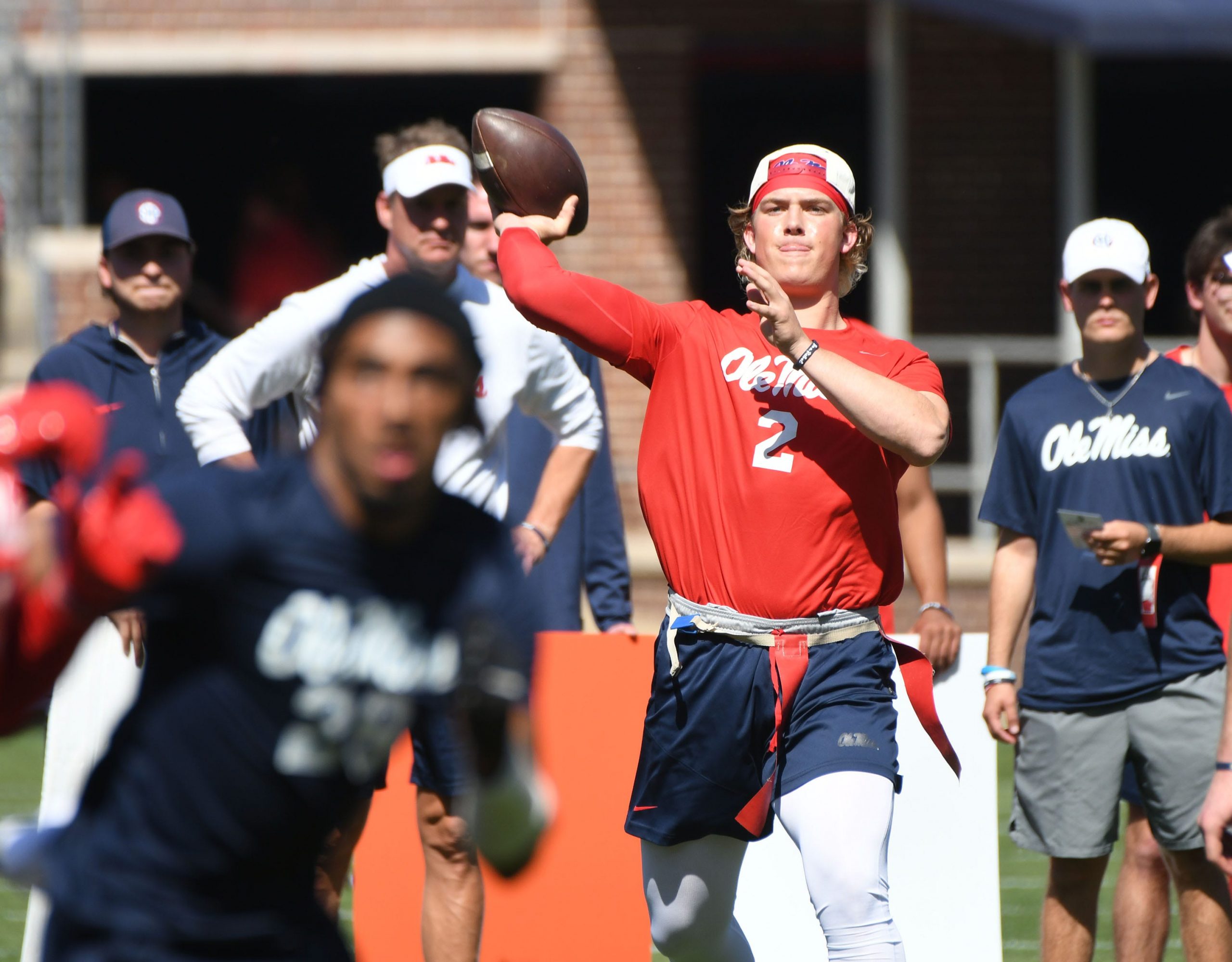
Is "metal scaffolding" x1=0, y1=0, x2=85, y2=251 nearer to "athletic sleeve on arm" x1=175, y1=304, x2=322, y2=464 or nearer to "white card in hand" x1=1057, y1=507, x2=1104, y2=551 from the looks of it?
"athletic sleeve on arm" x1=175, y1=304, x2=322, y2=464

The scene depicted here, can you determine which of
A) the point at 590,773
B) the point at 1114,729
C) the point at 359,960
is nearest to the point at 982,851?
the point at 1114,729

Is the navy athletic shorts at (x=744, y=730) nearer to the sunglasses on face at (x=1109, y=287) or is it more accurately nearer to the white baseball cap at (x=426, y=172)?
the sunglasses on face at (x=1109, y=287)

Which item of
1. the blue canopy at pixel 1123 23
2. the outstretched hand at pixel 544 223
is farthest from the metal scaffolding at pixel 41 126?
the outstretched hand at pixel 544 223

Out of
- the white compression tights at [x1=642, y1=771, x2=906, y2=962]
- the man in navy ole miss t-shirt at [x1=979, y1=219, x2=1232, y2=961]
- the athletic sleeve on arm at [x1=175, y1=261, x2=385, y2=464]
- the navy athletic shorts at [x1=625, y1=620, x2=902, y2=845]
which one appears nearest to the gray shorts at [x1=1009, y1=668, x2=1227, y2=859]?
the man in navy ole miss t-shirt at [x1=979, y1=219, x2=1232, y2=961]

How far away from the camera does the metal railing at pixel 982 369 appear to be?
38.4ft

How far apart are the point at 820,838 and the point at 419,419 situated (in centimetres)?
174

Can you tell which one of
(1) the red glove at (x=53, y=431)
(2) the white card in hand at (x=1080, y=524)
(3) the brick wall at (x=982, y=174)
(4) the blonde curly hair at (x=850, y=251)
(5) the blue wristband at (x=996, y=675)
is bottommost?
(5) the blue wristband at (x=996, y=675)

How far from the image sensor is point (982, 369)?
11.7 metres

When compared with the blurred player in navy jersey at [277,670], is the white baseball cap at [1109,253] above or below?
above

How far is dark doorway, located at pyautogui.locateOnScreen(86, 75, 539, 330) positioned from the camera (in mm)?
14188

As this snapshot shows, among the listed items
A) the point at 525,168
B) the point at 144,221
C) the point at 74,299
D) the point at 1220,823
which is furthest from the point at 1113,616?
the point at 74,299

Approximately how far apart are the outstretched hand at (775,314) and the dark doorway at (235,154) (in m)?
10.3

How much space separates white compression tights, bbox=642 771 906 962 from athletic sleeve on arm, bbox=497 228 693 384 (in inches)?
46.0

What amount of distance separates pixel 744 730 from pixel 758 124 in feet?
32.2
